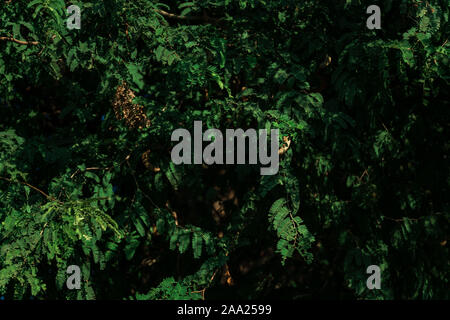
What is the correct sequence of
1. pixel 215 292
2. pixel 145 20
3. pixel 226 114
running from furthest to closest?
pixel 215 292 → pixel 226 114 → pixel 145 20

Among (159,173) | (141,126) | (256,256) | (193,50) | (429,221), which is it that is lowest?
(256,256)

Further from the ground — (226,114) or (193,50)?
(193,50)

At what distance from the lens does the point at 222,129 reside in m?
3.56

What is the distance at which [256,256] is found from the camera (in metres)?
4.66

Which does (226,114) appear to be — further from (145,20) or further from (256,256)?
(256,256)

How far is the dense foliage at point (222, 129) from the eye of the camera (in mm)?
3246

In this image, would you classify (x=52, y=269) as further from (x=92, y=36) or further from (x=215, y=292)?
(x=92, y=36)

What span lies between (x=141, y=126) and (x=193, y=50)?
23.9 inches

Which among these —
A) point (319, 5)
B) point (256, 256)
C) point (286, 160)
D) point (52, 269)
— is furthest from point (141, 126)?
point (256, 256)

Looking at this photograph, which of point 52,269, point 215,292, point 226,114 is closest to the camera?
point 226,114

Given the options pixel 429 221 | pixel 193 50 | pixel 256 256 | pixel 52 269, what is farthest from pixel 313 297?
pixel 193 50

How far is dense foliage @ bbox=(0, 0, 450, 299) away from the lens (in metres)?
3.25

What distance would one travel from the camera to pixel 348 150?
3.92m

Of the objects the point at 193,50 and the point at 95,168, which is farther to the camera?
the point at 95,168
